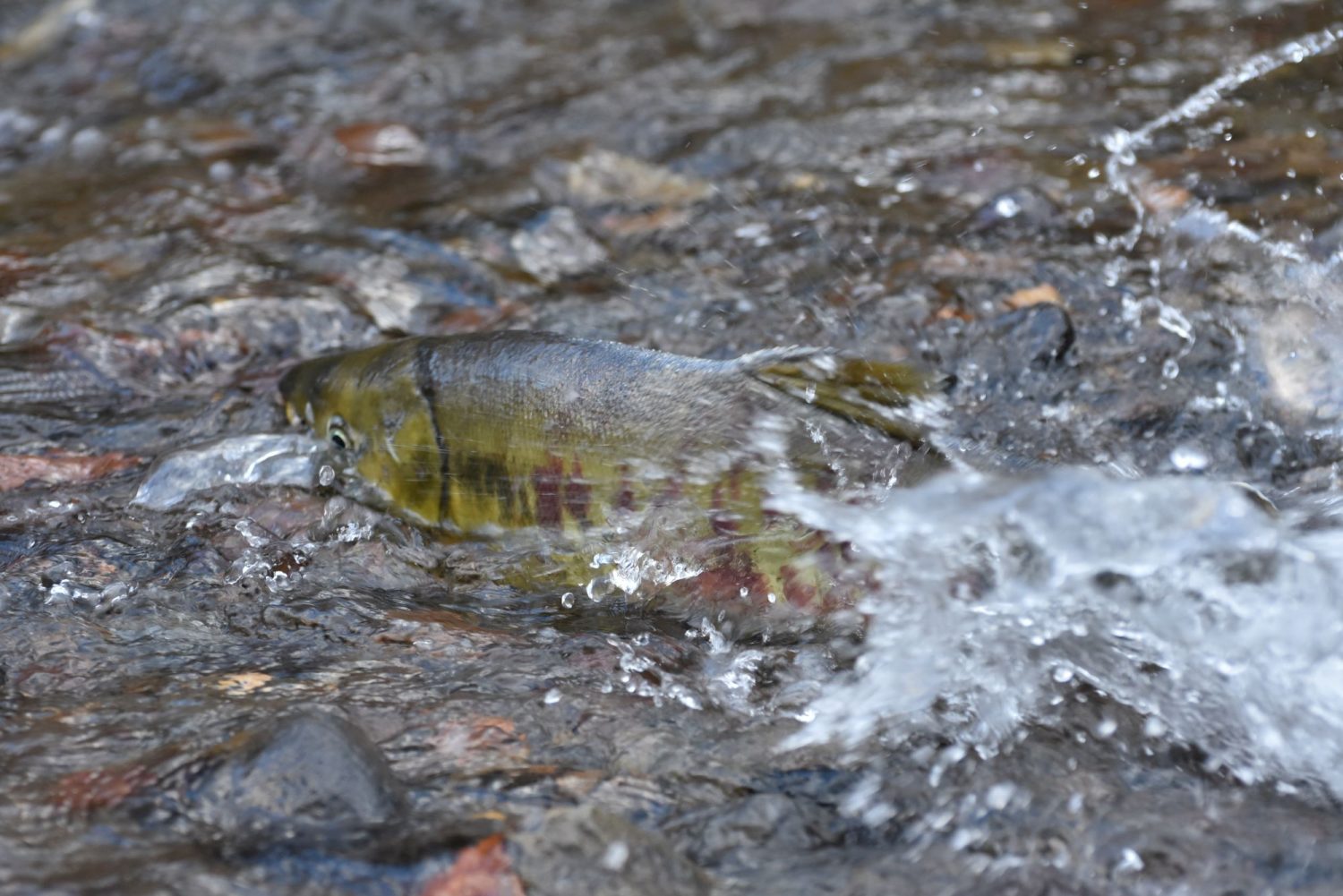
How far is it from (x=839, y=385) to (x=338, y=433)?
1175 millimetres

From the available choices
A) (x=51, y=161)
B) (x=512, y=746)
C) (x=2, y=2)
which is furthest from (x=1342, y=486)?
(x=2, y=2)

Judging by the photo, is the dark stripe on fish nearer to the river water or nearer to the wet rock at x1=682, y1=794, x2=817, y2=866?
the river water

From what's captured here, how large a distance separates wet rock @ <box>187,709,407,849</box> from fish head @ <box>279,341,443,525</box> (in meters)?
0.89

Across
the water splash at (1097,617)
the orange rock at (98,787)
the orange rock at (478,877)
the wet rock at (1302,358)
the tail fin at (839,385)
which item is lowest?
the wet rock at (1302,358)

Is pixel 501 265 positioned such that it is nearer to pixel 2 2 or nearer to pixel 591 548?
pixel 591 548

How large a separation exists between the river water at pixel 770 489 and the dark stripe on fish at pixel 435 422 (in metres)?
0.09

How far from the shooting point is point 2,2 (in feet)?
22.7

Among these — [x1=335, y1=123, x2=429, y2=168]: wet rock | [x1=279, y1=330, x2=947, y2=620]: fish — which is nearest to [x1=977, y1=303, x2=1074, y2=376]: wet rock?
[x1=279, y1=330, x2=947, y2=620]: fish

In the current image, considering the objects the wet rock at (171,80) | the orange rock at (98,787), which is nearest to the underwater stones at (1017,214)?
the orange rock at (98,787)

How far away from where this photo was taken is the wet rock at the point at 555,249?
427 centimetres

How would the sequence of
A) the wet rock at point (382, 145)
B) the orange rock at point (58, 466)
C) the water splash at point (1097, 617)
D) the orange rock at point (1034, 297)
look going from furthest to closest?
the wet rock at point (382, 145) < the orange rock at point (1034, 297) < the orange rock at point (58, 466) < the water splash at point (1097, 617)

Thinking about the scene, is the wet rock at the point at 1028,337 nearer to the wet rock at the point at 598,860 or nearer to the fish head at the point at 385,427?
the fish head at the point at 385,427

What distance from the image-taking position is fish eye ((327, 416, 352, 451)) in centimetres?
310

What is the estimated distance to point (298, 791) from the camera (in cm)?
204
